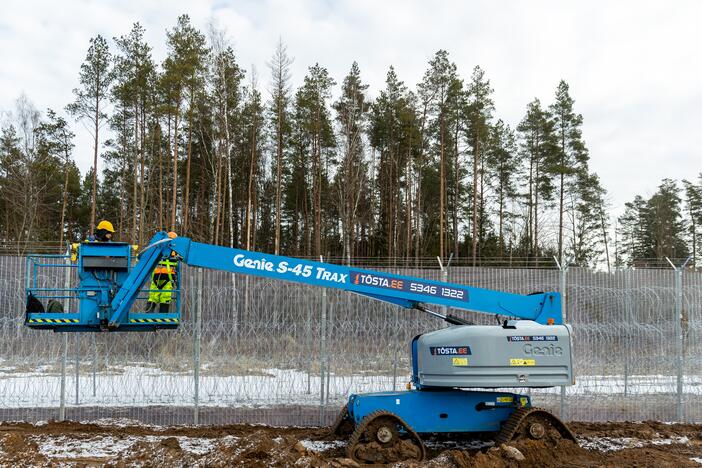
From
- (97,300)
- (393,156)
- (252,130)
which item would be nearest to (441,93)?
(393,156)

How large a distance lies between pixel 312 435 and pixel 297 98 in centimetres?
2839

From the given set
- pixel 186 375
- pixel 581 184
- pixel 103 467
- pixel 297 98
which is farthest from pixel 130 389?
pixel 581 184

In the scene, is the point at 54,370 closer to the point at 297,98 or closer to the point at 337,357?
the point at 337,357

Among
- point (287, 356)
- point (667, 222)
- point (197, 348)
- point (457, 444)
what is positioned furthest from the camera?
point (667, 222)

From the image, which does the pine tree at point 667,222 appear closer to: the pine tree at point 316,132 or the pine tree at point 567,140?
the pine tree at point 567,140

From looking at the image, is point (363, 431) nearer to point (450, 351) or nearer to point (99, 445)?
point (450, 351)

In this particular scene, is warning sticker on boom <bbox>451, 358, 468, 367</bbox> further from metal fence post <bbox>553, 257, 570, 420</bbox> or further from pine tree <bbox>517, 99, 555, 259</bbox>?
pine tree <bbox>517, 99, 555, 259</bbox>

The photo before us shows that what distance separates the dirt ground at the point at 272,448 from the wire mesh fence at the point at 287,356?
711 millimetres

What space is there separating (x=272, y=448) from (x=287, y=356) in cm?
340

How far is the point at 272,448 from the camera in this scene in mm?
7402

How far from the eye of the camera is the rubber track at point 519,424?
25.9 ft

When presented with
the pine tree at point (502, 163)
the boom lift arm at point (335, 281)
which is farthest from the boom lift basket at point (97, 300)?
the pine tree at point (502, 163)

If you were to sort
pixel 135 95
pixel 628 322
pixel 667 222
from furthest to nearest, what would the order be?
pixel 667 222 < pixel 135 95 < pixel 628 322

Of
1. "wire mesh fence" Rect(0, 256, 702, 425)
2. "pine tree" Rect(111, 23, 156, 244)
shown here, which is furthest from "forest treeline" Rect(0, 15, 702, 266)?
"wire mesh fence" Rect(0, 256, 702, 425)
